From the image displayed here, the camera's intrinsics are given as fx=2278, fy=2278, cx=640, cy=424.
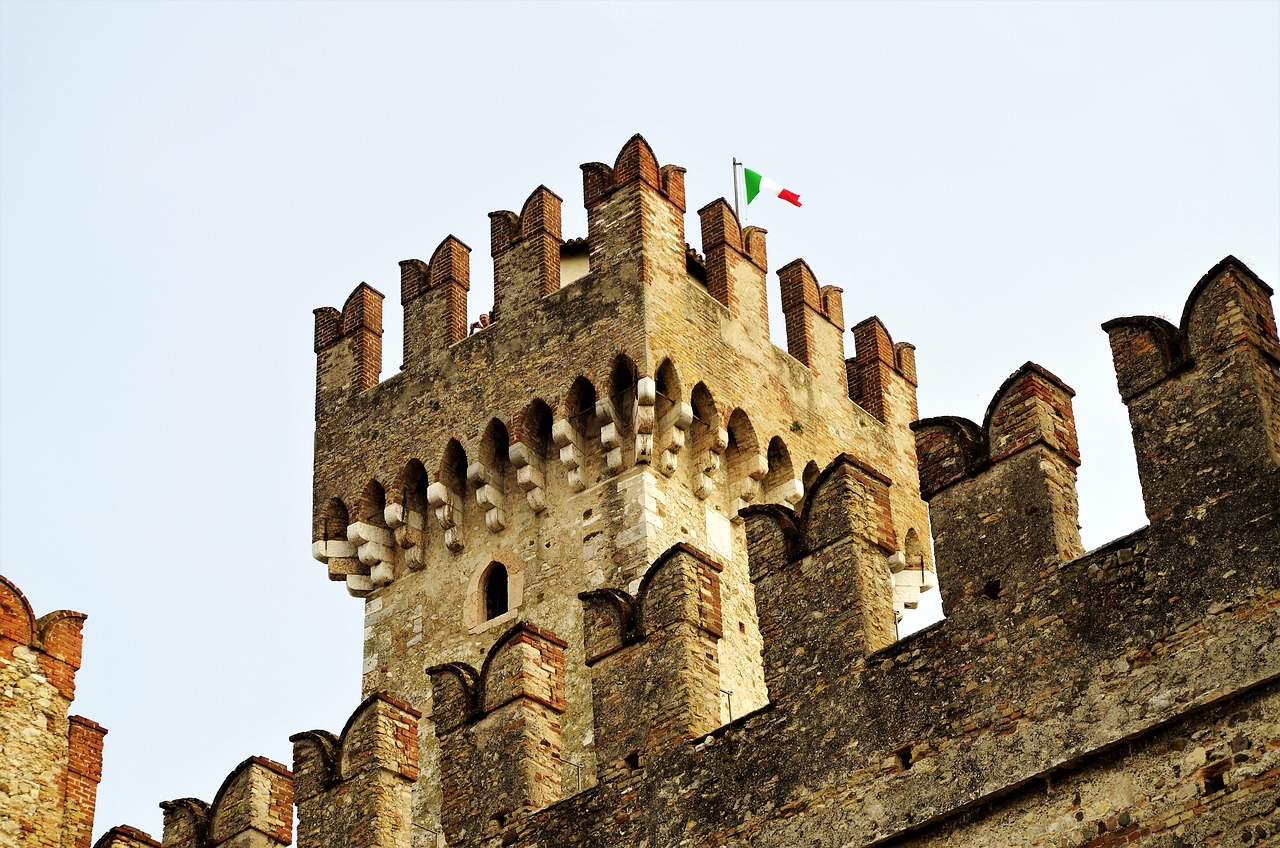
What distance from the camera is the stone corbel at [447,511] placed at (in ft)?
73.8

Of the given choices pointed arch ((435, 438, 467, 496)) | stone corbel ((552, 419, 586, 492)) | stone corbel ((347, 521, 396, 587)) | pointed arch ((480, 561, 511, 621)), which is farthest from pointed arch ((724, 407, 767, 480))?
stone corbel ((347, 521, 396, 587))

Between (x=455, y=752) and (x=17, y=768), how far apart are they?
14.4 feet

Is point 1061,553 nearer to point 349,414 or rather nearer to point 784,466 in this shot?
point 784,466

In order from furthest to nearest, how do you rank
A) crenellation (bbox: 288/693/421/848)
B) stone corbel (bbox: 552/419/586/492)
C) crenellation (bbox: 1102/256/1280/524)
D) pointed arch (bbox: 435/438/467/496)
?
1. pointed arch (bbox: 435/438/467/496)
2. stone corbel (bbox: 552/419/586/492)
3. crenellation (bbox: 288/693/421/848)
4. crenellation (bbox: 1102/256/1280/524)

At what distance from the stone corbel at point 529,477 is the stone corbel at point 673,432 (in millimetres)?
1280

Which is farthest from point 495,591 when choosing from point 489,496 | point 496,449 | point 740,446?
point 740,446

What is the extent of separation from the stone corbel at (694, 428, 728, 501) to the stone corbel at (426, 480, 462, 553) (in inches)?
99.0

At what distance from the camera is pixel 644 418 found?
69.7ft

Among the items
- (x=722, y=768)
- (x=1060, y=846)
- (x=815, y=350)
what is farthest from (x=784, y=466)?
(x=1060, y=846)

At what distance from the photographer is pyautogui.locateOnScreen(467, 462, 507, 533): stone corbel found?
22219 millimetres

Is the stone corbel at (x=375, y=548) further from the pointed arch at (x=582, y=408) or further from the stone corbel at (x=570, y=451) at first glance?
the pointed arch at (x=582, y=408)

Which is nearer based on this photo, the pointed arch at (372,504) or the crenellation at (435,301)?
the pointed arch at (372,504)

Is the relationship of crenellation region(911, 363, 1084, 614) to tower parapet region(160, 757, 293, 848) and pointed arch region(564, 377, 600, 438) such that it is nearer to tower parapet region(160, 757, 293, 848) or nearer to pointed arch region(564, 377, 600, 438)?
tower parapet region(160, 757, 293, 848)

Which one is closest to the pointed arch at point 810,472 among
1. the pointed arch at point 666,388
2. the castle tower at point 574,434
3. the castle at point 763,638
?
the castle tower at point 574,434
